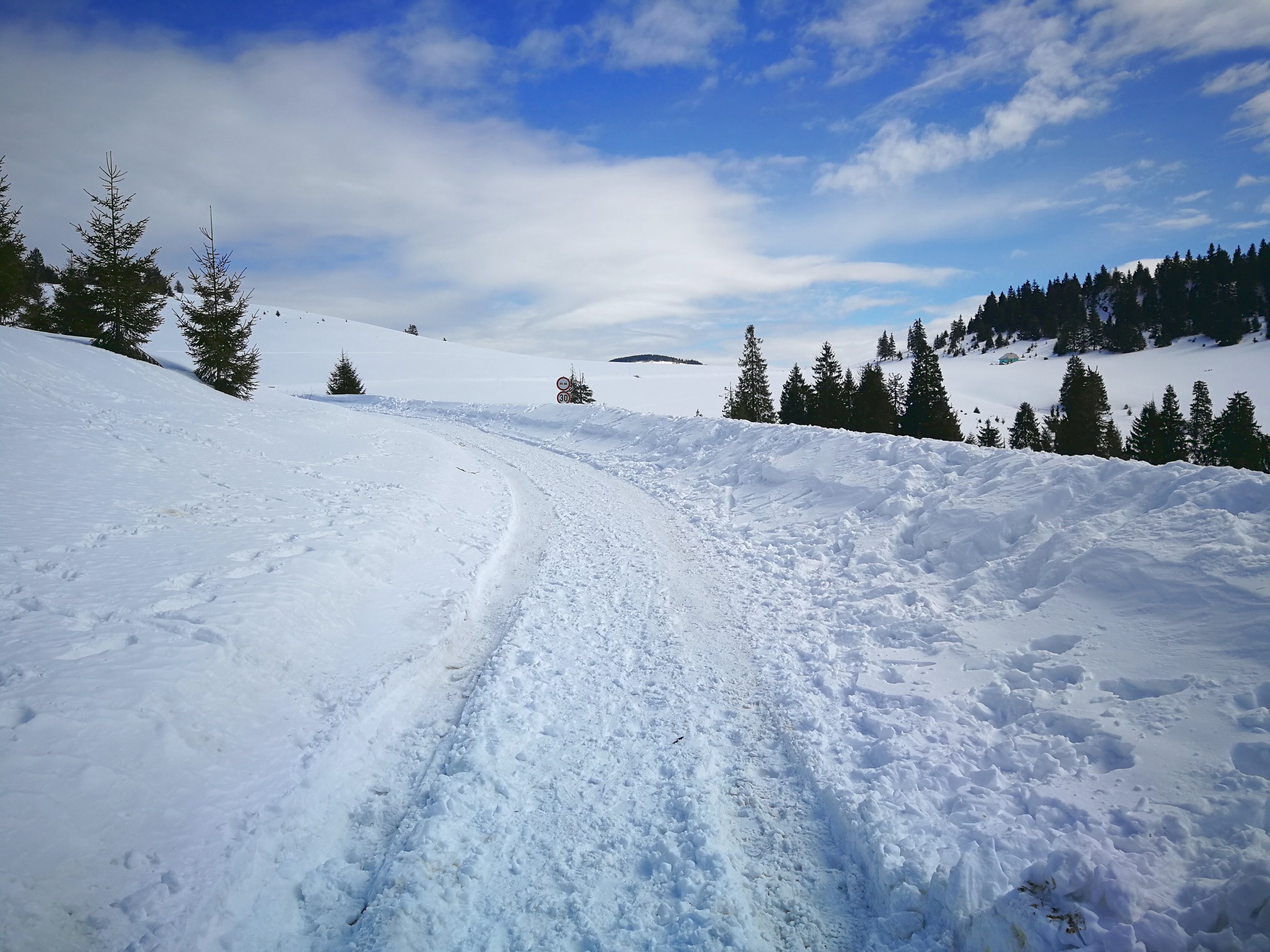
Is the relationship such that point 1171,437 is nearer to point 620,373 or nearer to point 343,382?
point 620,373

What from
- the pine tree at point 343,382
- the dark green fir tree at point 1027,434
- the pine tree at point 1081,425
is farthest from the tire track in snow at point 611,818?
the dark green fir tree at point 1027,434

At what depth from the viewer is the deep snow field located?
2.96 m

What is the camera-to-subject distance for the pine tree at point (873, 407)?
47.5 m

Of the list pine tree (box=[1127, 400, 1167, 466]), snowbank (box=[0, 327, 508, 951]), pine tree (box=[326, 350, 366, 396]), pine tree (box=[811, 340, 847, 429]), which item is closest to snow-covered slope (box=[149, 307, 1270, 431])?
pine tree (box=[326, 350, 366, 396])

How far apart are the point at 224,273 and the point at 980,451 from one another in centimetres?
2669

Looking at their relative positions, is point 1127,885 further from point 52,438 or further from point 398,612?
point 52,438

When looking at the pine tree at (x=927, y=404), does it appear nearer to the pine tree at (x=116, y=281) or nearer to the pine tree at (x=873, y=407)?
the pine tree at (x=873, y=407)

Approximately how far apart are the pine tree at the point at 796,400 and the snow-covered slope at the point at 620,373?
819 centimetres

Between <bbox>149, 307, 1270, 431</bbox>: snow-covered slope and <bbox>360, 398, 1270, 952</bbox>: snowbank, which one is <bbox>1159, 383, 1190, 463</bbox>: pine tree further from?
<bbox>360, 398, 1270, 952</bbox>: snowbank

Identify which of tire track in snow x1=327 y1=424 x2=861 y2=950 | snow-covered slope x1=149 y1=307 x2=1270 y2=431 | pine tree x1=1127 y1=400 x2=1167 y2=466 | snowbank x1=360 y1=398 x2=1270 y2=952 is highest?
snow-covered slope x1=149 y1=307 x2=1270 y2=431

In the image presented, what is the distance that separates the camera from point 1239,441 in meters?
46.1

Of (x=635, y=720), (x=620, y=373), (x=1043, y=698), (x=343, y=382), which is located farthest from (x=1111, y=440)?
(x=343, y=382)

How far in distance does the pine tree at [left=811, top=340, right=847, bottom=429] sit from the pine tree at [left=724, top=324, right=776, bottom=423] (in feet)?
18.1

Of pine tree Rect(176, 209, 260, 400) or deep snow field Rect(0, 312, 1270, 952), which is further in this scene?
pine tree Rect(176, 209, 260, 400)
